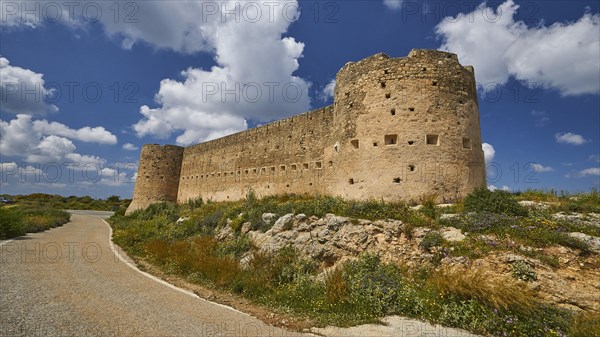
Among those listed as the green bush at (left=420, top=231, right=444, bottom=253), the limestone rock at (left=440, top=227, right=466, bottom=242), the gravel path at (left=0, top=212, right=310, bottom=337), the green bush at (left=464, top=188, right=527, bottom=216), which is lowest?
the gravel path at (left=0, top=212, right=310, bottom=337)

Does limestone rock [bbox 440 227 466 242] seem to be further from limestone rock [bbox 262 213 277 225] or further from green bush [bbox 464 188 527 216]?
limestone rock [bbox 262 213 277 225]

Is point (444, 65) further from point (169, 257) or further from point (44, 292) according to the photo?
point (44, 292)

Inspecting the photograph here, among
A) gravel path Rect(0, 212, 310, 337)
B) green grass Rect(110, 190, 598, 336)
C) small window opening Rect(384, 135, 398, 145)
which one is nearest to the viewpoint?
gravel path Rect(0, 212, 310, 337)

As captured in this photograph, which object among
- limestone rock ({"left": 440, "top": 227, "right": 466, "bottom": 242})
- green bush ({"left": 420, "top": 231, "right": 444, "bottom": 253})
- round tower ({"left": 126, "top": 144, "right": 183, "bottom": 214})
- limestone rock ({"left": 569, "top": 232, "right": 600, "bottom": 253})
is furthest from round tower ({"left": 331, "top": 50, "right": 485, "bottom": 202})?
round tower ({"left": 126, "top": 144, "right": 183, "bottom": 214})

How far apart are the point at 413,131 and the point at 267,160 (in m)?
10.4

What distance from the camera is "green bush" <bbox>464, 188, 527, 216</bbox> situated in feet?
29.1

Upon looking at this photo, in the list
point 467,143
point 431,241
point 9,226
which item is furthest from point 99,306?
point 467,143

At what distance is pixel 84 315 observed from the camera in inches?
209

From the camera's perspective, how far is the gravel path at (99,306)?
15.9 ft

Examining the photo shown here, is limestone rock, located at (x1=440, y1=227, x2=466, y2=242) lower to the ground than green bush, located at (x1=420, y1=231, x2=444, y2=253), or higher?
higher

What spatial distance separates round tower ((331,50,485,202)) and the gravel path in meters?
7.30

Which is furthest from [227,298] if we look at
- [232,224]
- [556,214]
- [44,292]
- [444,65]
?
[444,65]

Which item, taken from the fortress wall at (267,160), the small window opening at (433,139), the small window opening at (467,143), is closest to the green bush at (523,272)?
the small window opening at (433,139)

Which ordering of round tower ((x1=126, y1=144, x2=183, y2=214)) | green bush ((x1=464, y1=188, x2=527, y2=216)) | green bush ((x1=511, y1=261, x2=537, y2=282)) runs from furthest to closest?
1. round tower ((x1=126, y1=144, x2=183, y2=214))
2. green bush ((x1=464, y1=188, x2=527, y2=216))
3. green bush ((x1=511, y1=261, x2=537, y2=282))
